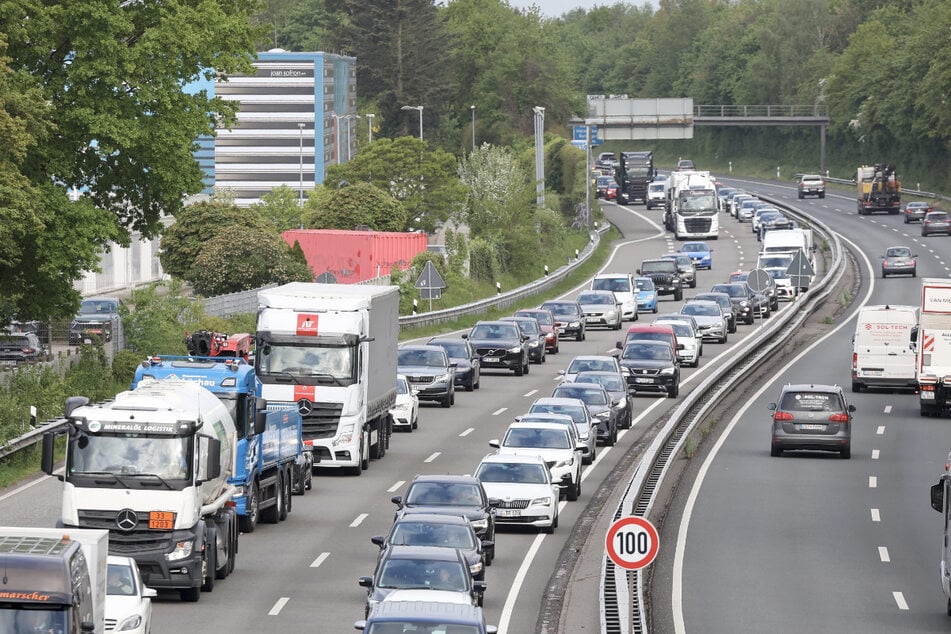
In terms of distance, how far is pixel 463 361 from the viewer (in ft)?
165

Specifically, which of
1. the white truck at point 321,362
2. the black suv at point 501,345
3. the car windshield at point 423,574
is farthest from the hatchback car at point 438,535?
the black suv at point 501,345

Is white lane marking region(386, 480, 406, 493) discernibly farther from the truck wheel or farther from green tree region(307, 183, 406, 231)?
green tree region(307, 183, 406, 231)

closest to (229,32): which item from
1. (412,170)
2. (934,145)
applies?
(412,170)

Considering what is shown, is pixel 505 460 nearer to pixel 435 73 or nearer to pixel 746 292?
pixel 746 292

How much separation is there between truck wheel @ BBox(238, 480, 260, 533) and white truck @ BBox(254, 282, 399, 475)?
509 cm

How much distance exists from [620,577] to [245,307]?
39306mm

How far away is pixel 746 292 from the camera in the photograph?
234ft

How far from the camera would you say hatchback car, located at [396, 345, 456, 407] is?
4675 centimetres

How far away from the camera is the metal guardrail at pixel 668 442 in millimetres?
22406

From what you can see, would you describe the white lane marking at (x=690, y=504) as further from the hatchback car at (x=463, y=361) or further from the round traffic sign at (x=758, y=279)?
the hatchback car at (x=463, y=361)

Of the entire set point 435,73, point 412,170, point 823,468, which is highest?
point 435,73

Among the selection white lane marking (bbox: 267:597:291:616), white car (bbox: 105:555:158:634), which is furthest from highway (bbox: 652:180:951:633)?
white car (bbox: 105:555:158:634)

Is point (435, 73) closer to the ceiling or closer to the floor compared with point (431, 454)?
closer to the ceiling

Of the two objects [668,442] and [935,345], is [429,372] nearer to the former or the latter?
[668,442]
